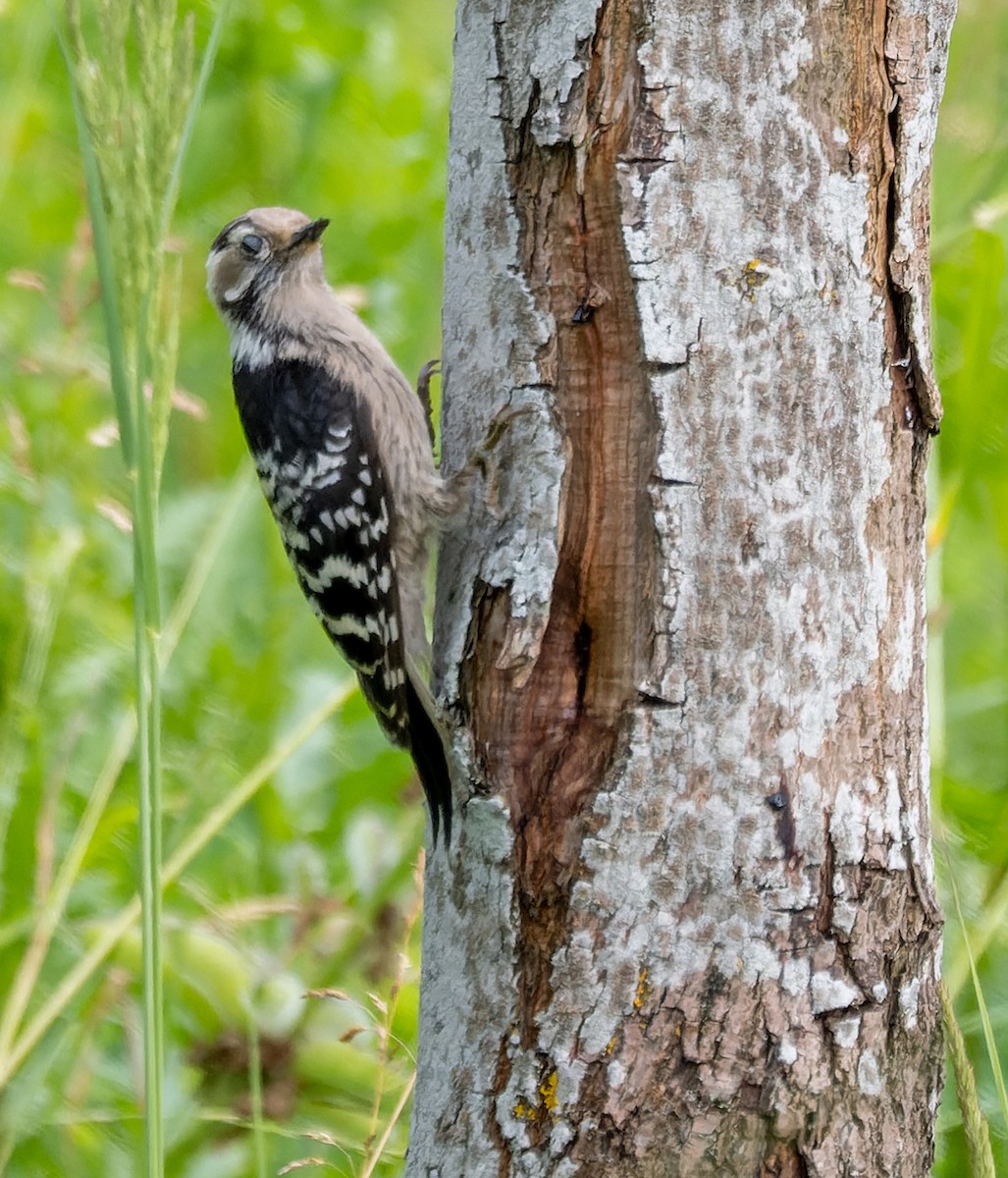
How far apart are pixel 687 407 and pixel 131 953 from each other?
1899mm

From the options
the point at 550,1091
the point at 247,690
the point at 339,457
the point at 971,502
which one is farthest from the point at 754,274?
the point at 247,690

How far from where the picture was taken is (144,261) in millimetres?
1440

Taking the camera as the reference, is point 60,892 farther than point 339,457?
No

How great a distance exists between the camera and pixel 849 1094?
6.16 feet

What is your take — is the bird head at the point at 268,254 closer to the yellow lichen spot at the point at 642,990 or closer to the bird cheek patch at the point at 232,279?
the bird cheek patch at the point at 232,279

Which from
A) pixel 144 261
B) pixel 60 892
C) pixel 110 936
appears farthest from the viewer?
pixel 60 892

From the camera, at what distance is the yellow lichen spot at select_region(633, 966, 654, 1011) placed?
6.14 ft

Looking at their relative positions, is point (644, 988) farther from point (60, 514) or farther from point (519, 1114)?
point (60, 514)

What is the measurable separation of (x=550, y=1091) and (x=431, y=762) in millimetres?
631

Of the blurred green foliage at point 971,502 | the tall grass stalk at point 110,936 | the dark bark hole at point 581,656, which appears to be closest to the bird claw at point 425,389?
the tall grass stalk at point 110,936

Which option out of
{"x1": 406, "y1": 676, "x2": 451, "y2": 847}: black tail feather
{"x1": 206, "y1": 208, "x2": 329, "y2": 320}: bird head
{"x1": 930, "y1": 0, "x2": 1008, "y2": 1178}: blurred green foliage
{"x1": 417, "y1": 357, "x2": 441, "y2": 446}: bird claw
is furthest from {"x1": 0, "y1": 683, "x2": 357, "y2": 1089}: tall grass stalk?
{"x1": 930, "y1": 0, "x2": 1008, "y2": 1178}: blurred green foliage

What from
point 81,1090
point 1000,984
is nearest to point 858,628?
point 1000,984

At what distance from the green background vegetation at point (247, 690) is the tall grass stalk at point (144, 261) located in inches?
22.5

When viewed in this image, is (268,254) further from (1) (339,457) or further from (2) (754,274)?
(2) (754,274)
